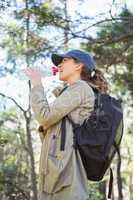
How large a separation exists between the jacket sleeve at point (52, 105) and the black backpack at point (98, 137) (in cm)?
5

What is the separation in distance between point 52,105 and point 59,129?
13 centimetres

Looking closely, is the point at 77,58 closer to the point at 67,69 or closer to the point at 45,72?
the point at 67,69

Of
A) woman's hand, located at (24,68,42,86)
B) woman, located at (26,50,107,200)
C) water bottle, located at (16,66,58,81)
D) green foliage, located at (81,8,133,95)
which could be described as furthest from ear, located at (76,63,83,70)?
green foliage, located at (81,8,133,95)

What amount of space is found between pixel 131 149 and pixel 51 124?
27806mm

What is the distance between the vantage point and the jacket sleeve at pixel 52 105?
97.4 inches

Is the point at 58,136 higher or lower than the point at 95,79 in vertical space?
lower

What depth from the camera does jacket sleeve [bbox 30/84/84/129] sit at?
247cm

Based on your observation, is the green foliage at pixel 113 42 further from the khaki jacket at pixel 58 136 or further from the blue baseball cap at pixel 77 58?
the khaki jacket at pixel 58 136

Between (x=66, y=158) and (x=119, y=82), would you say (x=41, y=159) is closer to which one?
(x=66, y=158)

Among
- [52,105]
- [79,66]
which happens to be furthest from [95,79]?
[52,105]

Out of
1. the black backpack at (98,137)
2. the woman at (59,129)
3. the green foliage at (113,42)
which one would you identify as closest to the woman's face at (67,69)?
the woman at (59,129)

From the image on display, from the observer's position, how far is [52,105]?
8.26ft

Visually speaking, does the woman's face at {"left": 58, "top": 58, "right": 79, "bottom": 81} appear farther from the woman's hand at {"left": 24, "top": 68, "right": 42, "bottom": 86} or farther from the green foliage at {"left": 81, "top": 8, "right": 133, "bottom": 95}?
the green foliage at {"left": 81, "top": 8, "right": 133, "bottom": 95}

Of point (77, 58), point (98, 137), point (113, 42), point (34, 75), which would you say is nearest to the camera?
point (98, 137)
